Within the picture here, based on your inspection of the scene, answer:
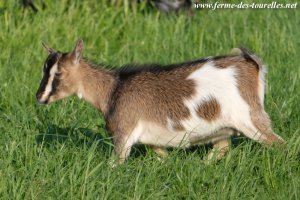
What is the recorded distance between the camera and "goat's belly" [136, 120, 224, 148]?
7.42 meters

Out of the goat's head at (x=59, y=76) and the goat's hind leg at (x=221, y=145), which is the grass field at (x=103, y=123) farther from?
the goat's head at (x=59, y=76)

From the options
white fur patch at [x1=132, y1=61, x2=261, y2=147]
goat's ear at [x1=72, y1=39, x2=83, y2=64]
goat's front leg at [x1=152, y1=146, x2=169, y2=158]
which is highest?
goat's ear at [x1=72, y1=39, x2=83, y2=64]

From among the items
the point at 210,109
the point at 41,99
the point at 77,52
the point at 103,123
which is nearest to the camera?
the point at 210,109

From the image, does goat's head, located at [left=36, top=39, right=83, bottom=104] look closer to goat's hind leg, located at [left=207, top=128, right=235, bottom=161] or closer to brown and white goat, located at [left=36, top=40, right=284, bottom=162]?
brown and white goat, located at [left=36, top=40, right=284, bottom=162]

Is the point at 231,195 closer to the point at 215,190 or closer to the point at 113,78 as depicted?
the point at 215,190

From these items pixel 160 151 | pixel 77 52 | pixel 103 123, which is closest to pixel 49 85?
pixel 77 52

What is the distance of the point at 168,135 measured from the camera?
7477 millimetres

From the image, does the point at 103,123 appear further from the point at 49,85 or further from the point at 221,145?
the point at 221,145

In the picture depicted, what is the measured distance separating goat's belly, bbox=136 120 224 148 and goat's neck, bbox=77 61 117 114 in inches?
17.7

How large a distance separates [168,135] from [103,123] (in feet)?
3.49

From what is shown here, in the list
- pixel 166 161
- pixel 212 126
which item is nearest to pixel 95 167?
pixel 166 161

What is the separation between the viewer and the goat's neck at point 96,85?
774cm

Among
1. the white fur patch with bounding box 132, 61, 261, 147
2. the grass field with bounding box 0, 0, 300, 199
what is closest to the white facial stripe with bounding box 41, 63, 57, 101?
the grass field with bounding box 0, 0, 300, 199

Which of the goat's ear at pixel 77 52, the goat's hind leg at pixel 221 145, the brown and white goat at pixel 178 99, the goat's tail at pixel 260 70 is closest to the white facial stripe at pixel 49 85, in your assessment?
the brown and white goat at pixel 178 99
